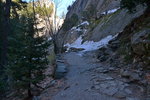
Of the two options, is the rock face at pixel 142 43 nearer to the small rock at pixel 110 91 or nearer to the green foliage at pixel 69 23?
the small rock at pixel 110 91

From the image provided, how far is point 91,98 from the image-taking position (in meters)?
5.20

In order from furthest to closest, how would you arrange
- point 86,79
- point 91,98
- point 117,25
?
point 117,25 → point 86,79 → point 91,98

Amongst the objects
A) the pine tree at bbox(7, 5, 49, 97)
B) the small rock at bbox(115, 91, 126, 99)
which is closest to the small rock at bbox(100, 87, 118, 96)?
the small rock at bbox(115, 91, 126, 99)

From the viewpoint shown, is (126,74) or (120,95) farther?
(126,74)

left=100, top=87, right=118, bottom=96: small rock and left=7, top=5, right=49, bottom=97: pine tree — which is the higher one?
left=7, top=5, right=49, bottom=97: pine tree

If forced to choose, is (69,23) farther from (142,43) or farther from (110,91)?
(110,91)

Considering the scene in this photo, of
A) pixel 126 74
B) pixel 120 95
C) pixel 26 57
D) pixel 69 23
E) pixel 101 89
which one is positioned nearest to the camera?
pixel 120 95

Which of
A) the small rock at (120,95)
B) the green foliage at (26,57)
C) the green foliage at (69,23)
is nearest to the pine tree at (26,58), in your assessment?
the green foliage at (26,57)

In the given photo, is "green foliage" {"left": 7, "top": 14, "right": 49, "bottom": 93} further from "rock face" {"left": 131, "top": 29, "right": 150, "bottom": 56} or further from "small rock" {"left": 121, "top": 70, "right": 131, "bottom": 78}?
"rock face" {"left": 131, "top": 29, "right": 150, "bottom": 56}

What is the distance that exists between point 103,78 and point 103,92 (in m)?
1.17

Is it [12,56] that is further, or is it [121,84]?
[12,56]

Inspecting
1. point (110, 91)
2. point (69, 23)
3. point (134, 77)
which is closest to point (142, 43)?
point (134, 77)

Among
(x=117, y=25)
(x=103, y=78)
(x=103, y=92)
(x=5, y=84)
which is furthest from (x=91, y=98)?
(x=117, y=25)

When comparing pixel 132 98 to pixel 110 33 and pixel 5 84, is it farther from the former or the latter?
pixel 110 33
